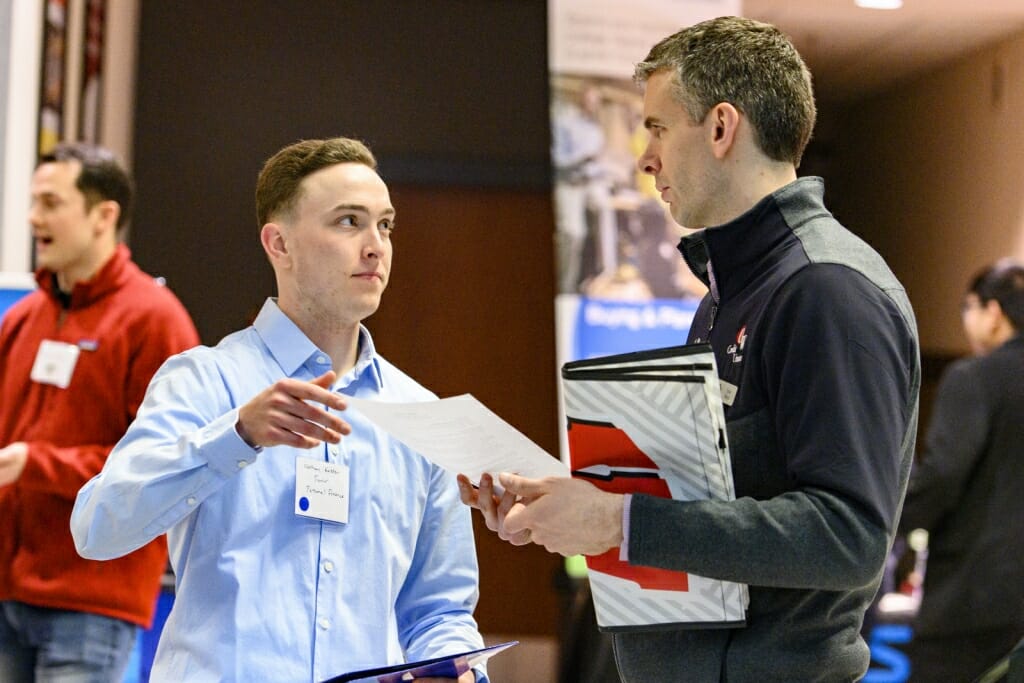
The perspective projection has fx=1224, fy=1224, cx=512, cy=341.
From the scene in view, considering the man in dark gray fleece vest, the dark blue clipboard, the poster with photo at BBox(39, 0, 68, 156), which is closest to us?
the man in dark gray fleece vest

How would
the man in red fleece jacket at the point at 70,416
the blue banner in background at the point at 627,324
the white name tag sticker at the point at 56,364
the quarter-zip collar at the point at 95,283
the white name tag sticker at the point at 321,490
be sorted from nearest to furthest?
1. the white name tag sticker at the point at 321,490
2. the man in red fleece jacket at the point at 70,416
3. the white name tag sticker at the point at 56,364
4. the quarter-zip collar at the point at 95,283
5. the blue banner in background at the point at 627,324

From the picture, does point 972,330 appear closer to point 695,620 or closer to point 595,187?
point 595,187

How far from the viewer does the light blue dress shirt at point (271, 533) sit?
1746 mm

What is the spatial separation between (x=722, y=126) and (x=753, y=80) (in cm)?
7

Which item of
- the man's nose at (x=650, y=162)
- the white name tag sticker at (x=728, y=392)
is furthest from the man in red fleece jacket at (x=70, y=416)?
the white name tag sticker at (x=728, y=392)

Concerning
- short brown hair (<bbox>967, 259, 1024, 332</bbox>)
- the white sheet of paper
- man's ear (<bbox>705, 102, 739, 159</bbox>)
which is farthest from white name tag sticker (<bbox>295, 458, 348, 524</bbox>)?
short brown hair (<bbox>967, 259, 1024, 332</bbox>)

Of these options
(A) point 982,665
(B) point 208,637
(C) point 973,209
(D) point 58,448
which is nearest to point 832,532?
(B) point 208,637

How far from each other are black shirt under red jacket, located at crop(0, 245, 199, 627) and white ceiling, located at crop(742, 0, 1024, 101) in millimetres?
4511

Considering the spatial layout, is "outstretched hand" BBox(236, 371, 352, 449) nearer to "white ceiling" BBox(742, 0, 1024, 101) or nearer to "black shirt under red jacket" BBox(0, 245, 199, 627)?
"black shirt under red jacket" BBox(0, 245, 199, 627)

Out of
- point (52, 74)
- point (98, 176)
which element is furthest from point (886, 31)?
point (98, 176)

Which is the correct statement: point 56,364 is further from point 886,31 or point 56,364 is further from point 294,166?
point 886,31

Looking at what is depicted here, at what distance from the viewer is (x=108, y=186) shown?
10.7ft

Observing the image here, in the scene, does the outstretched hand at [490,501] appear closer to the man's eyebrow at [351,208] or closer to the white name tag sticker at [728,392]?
the white name tag sticker at [728,392]

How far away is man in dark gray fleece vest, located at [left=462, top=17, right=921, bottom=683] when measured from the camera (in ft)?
4.42
